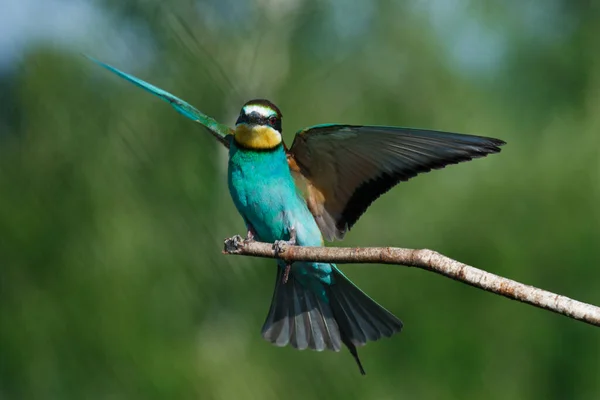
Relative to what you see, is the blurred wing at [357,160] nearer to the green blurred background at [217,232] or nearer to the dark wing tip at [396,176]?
the dark wing tip at [396,176]

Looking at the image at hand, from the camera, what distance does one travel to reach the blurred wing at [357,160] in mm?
2008

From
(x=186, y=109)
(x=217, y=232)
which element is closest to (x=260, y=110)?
(x=186, y=109)

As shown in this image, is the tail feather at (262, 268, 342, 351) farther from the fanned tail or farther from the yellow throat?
the yellow throat

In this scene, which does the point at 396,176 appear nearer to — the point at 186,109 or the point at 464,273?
the point at 186,109

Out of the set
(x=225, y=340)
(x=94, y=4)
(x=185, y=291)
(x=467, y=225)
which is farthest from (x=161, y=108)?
→ (x=467, y=225)

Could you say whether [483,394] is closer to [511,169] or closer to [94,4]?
[511,169]

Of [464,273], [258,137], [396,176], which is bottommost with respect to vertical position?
[464,273]

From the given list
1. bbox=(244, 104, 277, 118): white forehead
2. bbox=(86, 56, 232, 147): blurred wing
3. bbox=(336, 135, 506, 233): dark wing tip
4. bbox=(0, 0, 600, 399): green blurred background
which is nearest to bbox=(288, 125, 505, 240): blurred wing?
bbox=(336, 135, 506, 233): dark wing tip

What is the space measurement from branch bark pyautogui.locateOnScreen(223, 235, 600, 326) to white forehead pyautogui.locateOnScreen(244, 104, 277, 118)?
2.17 feet

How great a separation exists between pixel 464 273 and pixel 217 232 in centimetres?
326

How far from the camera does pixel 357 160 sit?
7.71 ft

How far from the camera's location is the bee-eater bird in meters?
2.28

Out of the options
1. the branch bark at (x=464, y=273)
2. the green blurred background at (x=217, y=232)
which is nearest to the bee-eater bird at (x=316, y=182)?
the branch bark at (x=464, y=273)

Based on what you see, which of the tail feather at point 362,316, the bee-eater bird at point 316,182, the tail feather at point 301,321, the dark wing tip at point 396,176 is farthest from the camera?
the tail feather at point 301,321
